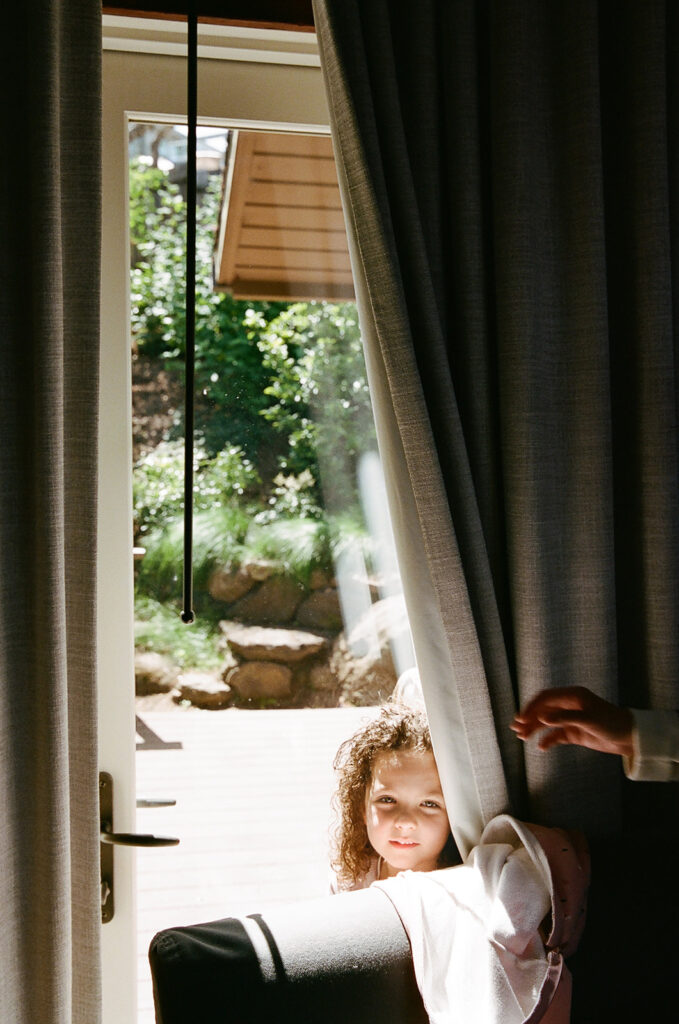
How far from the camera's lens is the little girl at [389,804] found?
1.36 m

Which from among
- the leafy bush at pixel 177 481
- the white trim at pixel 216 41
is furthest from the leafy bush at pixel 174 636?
the white trim at pixel 216 41

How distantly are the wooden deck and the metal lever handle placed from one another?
0.11 m

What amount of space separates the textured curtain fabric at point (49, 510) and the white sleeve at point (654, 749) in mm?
746

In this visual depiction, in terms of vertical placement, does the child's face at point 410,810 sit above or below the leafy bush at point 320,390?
below

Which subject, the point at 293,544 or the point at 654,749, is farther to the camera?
the point at 293,544

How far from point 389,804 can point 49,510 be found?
0.71 meters

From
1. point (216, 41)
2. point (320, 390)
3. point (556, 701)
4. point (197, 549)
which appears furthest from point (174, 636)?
point (216, 41)

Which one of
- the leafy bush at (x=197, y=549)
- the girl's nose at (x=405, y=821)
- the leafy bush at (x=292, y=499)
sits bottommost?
the girl's nose at (x=405, y=821)

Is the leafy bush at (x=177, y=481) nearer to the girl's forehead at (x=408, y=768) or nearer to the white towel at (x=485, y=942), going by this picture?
the girl's forehead at (x=408, y=768)

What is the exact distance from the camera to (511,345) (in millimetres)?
1307

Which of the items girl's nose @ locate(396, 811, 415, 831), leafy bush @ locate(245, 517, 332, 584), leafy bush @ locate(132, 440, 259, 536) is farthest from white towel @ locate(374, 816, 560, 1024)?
leafy bush @ locate(132, 440, 259, 536)

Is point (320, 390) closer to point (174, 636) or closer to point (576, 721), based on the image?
point (174, 636)

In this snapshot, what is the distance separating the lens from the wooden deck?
1.39m

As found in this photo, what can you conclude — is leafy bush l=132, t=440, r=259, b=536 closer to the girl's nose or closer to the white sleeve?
the girl's nose
